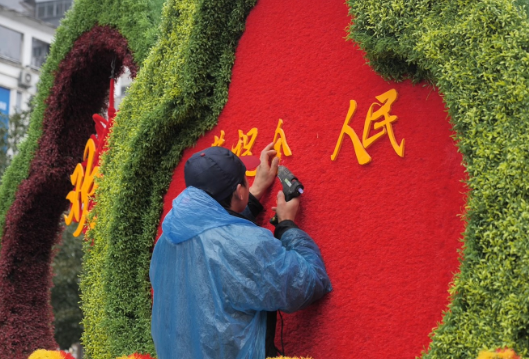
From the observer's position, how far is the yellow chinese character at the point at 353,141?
246 centimetres

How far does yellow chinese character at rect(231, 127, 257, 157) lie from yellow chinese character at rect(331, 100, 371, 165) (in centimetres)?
48

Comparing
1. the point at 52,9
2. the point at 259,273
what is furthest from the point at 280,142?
the point at 52,9

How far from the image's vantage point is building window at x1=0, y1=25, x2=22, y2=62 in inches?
739

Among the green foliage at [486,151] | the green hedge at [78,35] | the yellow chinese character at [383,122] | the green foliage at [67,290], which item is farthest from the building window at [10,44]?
the green foliage at [486,151]

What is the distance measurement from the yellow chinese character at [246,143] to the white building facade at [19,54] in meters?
16.2

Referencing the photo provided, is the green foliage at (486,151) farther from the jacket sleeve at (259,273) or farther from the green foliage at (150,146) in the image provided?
the green foliage at (150,146)

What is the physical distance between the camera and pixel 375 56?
7.82 feet

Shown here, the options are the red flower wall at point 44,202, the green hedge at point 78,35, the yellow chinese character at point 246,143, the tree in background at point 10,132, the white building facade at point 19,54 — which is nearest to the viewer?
the yellow chinese character at point 246,143

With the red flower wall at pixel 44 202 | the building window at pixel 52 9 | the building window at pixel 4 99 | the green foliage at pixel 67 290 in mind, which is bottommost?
the green foliage at pixel 67 290

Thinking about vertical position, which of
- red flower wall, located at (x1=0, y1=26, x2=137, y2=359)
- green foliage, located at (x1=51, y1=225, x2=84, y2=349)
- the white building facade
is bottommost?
green foliage, located at (x1=51, y1=225, x2=84, y2=349)

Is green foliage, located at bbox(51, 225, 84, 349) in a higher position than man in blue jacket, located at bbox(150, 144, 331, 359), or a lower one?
lower

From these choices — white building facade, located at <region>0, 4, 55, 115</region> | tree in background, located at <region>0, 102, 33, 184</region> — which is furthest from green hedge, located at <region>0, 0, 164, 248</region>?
white building facade, located at <region>0, 4, 55, 115</region>

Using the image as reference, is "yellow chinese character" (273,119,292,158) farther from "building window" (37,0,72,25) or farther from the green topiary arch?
"building window" (37,0,72,25)

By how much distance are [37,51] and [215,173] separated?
18981 millimetres
